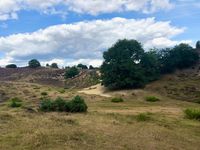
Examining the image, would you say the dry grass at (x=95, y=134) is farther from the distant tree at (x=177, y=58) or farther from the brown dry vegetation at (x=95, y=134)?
the distant tree at (x=177, y=58)

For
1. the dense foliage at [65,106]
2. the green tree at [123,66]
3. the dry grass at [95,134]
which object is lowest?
the dry grass at [95,134]

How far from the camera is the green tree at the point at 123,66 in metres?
73.2

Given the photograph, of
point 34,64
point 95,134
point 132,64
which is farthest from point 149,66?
point 95,134

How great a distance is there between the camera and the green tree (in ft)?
240

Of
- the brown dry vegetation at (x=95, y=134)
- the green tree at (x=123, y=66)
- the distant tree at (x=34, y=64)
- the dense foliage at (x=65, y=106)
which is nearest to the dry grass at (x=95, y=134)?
the brown dry vegetation at (x=95, y=134)

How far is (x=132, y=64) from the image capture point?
7444 cm

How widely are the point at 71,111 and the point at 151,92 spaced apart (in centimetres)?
3688

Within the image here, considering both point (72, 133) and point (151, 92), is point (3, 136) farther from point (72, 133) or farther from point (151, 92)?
point (151, 92)

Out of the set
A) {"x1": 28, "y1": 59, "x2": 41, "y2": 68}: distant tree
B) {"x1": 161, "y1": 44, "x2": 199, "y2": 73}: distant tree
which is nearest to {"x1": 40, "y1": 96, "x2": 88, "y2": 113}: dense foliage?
{"x1": 161, "y1": 44, "x2": 199, "y2": 73}: distant tree

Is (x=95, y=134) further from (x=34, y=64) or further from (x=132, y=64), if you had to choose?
(x=34, y=64)

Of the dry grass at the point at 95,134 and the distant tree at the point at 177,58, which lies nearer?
the dry grass at the point at 95,134

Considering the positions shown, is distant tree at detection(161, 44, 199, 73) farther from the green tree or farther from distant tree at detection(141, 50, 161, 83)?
the green tree

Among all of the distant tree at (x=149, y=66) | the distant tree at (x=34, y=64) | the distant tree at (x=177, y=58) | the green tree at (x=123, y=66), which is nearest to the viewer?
the green tree at (x=123, y=66)

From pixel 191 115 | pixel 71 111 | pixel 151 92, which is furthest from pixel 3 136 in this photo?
pixel 151 92
